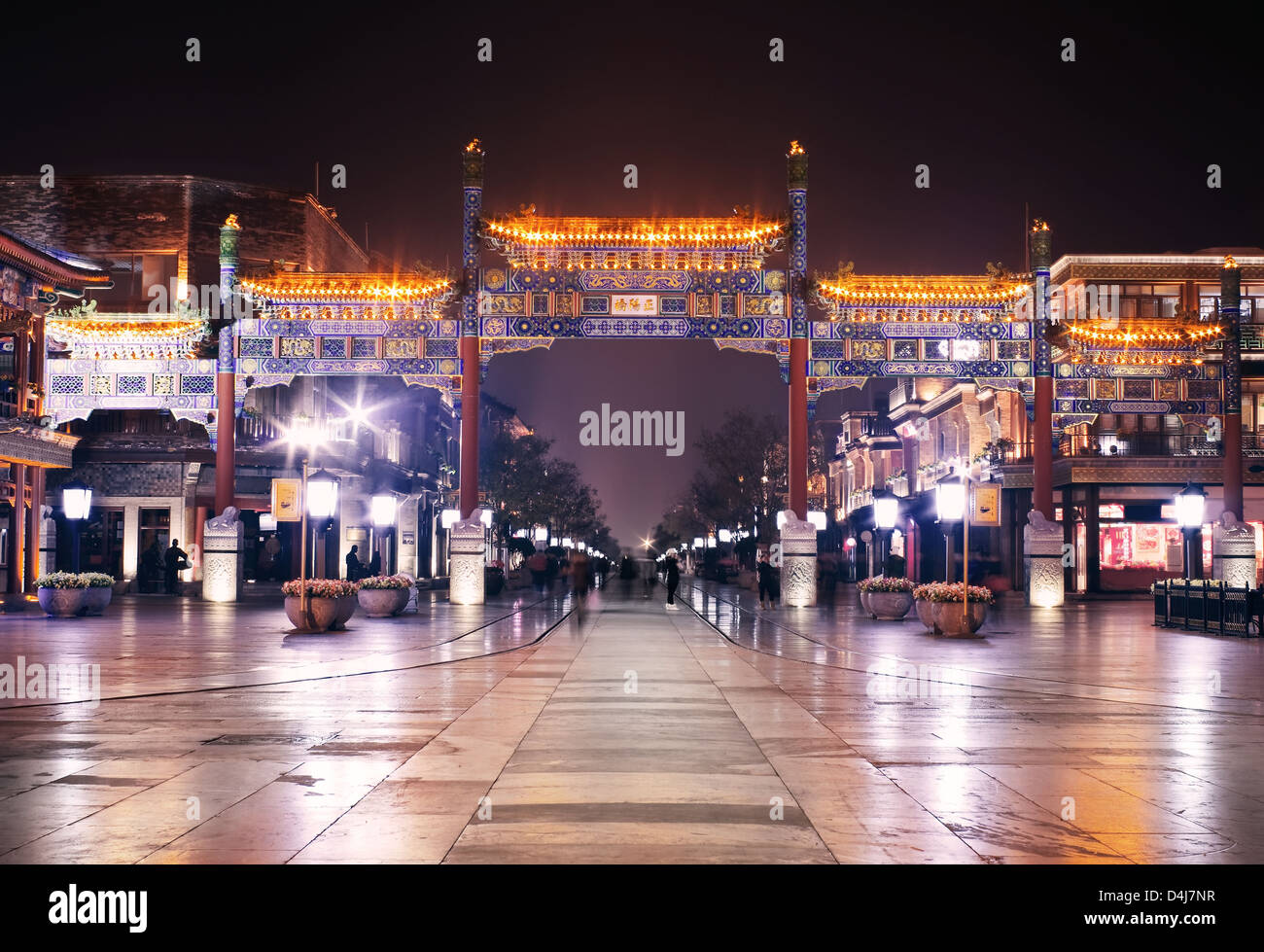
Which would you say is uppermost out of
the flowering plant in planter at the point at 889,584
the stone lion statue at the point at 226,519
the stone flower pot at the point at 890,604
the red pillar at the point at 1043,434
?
the red pillar at the point at 1043,434

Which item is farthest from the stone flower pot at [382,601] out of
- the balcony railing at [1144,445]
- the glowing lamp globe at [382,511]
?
the balcony railing at [1144,445]

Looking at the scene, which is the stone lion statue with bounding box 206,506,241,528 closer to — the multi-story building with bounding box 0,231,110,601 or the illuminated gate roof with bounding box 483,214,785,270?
the multi-story building with bounding box 0,231,110,601

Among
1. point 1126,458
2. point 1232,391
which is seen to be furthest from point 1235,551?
point 1126,458

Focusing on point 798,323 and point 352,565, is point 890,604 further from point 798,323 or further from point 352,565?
point 352,565

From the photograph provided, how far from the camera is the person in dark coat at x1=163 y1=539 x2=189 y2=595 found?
144 feet

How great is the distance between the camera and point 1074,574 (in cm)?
5353

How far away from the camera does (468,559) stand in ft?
123

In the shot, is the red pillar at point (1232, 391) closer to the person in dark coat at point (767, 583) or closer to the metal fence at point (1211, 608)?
the metal fence at point (1211, 608)

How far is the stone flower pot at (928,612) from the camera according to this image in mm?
26625

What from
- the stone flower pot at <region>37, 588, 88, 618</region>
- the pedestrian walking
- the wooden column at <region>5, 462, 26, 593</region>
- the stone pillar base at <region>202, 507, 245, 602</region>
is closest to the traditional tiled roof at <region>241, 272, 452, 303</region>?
the stone pillar base at <region>202, 507, 245, 602</region>

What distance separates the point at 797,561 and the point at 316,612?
15.6m

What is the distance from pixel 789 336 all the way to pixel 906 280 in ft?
12.7

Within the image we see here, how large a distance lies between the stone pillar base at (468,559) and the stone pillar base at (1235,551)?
2168cm

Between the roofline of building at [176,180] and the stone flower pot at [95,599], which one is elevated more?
the roofline of building at [176,180]
